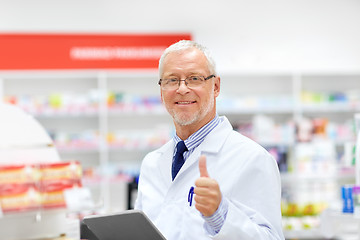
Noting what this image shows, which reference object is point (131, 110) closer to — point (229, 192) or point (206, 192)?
point (229, 192)

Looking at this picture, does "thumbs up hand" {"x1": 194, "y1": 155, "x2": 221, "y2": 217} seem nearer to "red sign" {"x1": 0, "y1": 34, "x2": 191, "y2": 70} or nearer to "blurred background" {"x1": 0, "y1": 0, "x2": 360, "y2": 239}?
"blurred background" {"x1": 0, "y1": 0, "x2": 360, "y2": 239}

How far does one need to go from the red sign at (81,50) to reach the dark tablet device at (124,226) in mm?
5713

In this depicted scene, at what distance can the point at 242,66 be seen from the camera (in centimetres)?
795

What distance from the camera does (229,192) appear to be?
2012 millimetres

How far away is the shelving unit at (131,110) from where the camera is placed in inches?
281

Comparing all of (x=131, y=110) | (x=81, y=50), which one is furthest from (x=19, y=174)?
(x=81, y=50)

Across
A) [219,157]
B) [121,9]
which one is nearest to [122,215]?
[219,157]

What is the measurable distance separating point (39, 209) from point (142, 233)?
74 centimetres

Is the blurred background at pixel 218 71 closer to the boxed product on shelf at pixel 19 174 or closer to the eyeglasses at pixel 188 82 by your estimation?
the boxed product on shelf at pixel 19 174

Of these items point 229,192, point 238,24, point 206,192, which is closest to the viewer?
point 206,192

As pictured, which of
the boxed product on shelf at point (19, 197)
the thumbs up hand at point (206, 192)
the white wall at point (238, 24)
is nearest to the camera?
the thumbs up hand at point (206, 192)

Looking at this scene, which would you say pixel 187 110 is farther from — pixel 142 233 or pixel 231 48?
pixel 231 48

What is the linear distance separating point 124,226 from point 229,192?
412 millimetres

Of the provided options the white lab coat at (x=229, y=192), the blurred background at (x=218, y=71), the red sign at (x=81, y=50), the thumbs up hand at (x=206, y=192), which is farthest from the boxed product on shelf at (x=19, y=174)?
the red sign at (x=81, y=50)
